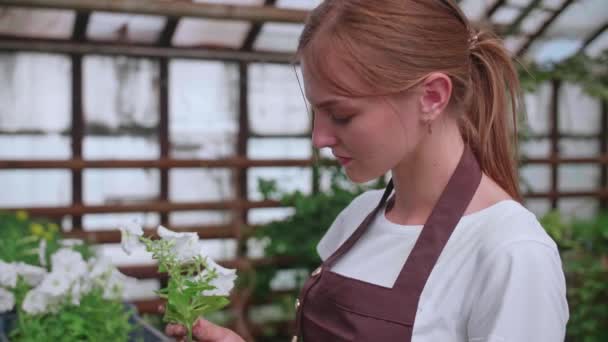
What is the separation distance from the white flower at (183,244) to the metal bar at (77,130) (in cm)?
381

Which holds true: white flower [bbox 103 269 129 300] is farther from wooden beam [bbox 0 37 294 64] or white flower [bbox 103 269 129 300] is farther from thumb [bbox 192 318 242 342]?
wooden beam [bbox 0 37 294 64]

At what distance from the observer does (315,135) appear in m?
1.06

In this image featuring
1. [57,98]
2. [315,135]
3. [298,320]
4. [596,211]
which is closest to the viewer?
[315,135]

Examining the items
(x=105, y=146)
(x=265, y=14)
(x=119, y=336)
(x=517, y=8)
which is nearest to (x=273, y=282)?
(x=105, y=146)

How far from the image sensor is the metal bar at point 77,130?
4.64 m

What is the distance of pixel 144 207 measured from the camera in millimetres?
4555

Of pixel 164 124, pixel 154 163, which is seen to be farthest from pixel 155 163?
pixel 164 124

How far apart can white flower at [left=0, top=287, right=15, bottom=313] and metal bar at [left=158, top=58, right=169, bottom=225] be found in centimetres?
302

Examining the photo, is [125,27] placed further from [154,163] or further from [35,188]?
[35,188]

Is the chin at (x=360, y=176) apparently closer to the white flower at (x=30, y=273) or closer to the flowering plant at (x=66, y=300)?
the flowering plant at (x=66, y=300)

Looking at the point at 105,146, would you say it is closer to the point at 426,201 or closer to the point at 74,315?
the point at 74,315

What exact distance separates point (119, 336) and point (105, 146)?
123 inches

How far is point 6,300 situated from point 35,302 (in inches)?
5.0

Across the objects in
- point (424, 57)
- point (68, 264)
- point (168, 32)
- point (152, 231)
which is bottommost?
point (152, 231)
